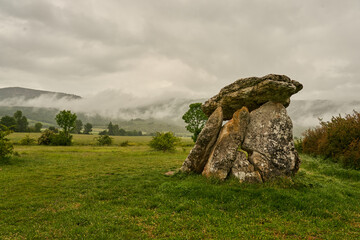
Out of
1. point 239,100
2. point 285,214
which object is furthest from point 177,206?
point 239,100

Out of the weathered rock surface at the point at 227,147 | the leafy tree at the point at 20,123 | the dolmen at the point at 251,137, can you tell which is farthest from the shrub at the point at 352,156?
the leafy tree at the point at 20,123

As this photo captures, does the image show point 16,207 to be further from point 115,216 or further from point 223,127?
point 223,127

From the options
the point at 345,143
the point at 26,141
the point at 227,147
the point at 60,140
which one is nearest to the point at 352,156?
the point at 345,143

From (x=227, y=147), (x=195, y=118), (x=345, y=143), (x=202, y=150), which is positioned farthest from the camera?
(x=195, y=118)

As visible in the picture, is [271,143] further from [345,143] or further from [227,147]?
[345,143]

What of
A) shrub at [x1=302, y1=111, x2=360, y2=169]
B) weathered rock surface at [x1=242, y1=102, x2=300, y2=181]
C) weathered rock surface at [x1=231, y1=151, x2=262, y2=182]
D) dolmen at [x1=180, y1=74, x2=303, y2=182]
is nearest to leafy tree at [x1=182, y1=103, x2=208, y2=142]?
shrub at [x1=302, y1=111, x2=360, y2=169]

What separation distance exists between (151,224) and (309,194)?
9.04 meters

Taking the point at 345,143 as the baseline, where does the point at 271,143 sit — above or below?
below

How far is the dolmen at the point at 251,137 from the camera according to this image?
46.4 ft

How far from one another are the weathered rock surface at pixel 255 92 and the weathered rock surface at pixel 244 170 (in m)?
4.95

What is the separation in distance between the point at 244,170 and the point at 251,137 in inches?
120

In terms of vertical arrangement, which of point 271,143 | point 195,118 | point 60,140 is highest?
point 195,118

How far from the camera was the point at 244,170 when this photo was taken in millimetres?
13859

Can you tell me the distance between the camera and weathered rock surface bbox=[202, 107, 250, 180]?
14.6m
